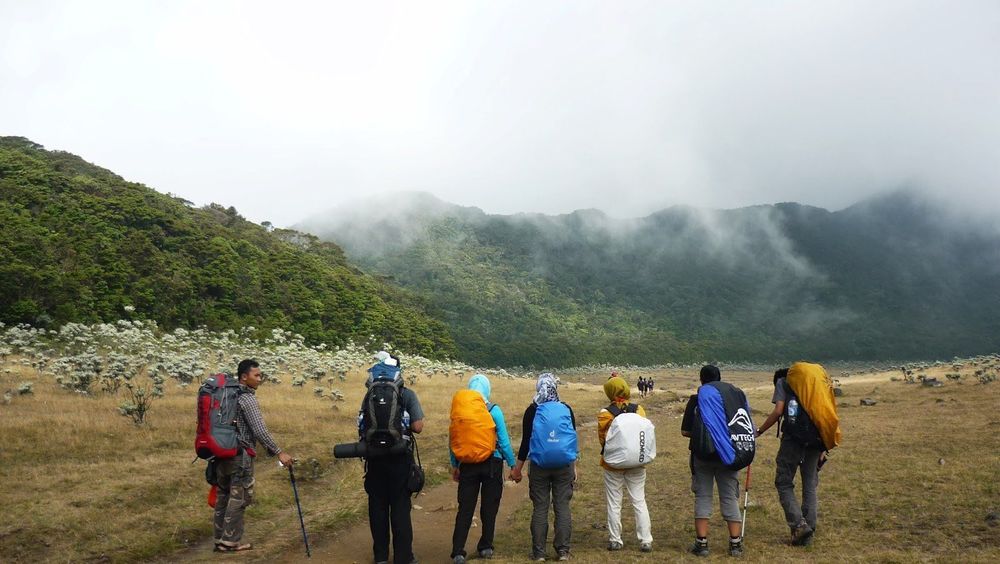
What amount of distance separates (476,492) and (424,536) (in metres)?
2.19

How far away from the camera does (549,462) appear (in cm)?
696

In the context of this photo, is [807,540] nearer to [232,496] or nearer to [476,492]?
[476,492]

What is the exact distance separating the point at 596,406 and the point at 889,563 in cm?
2111

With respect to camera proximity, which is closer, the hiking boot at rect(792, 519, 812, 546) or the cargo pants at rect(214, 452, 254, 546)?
the hiking boot at rect(792, 519, 812, 546)

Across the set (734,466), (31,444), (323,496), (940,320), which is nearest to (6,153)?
(31,444)

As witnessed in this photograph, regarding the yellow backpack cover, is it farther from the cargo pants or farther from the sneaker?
the cargo pants

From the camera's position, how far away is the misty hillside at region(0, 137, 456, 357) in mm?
Answer: 28984

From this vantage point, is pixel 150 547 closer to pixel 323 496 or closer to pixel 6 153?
pixel 323 496

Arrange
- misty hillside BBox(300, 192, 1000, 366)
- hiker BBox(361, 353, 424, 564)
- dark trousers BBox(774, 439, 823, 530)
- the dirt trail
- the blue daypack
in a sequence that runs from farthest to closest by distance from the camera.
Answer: misty hillside BBox(300, 192, 1000, 366)
the dirt trail
dark trousers BBox(774, 439, 823, 530)
hiker BBox(361, 353, 424, 564)
the blue daypack

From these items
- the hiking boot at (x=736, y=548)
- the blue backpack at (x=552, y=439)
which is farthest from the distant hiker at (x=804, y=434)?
the blue backpack at (x=552, y=439)

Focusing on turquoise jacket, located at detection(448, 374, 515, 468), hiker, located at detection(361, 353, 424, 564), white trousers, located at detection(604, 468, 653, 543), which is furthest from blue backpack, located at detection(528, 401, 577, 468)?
hiker, located at detection(361, 353, 424, 564)

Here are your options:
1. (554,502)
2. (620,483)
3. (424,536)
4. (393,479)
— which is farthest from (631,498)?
(424,536)

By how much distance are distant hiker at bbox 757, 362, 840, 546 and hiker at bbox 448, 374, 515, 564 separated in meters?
3.17

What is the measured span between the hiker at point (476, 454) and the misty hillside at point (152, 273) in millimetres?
26983
